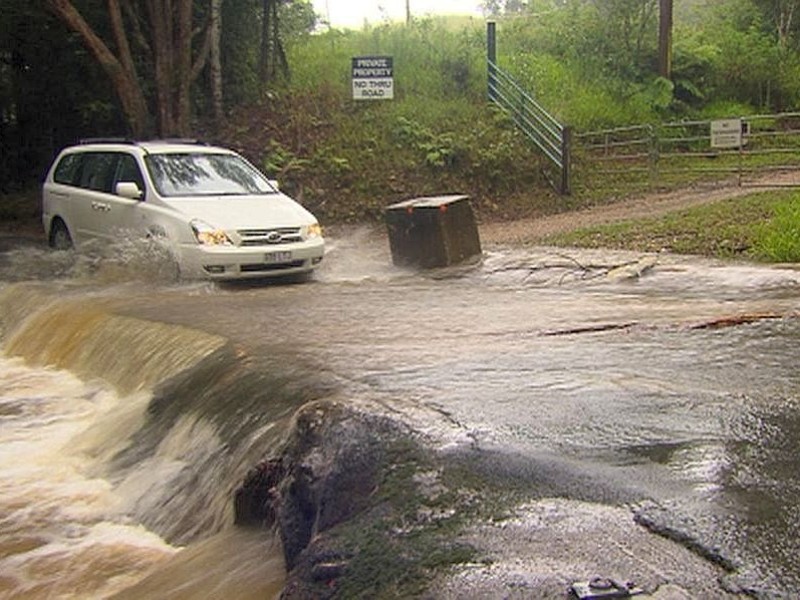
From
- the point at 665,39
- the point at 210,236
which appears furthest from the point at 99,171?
the point at 665,39

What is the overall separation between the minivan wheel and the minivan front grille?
3.43 m

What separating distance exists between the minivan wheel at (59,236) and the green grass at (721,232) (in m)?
6.33

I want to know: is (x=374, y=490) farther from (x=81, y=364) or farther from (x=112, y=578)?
(x=81, y=364)

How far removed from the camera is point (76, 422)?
23.2 ft

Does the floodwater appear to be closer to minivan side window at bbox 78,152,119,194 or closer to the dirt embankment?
minivan side window at bbox 78,152,119,194

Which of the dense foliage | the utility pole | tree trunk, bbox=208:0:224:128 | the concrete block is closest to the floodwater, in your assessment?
the concrete block

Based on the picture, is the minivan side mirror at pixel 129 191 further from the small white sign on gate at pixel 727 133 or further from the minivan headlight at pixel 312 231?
the small white sign on gate at pixel 727 133

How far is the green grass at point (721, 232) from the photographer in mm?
10664

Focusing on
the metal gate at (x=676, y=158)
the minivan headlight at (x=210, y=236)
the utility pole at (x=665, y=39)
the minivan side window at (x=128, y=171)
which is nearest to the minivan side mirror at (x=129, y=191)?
the minivan side window at (x=128, y=171)

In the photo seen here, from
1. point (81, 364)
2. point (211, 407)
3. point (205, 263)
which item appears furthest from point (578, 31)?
point (211, 407)

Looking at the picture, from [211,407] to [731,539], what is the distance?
3.46 meters

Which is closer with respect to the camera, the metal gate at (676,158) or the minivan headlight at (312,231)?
the minivan headlight at (312,231)

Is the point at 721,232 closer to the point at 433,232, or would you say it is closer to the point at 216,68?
the point at 433,232

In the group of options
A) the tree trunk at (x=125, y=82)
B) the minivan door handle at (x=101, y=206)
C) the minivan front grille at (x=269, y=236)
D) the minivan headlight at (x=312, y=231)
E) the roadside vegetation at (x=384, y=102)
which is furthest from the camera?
the roadside vegetation at (x=384, y=102)
